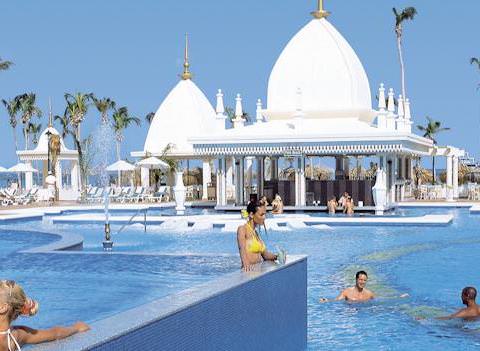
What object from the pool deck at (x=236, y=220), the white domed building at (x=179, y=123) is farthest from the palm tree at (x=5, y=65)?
the white domed building at (x=179, y=123)

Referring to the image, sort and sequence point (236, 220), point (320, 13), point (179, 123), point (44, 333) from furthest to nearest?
point (179, 123)
point (320, 13)
point (236, 220)
point (44, 333)

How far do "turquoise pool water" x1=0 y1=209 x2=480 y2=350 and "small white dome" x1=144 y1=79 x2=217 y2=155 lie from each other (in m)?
26.9

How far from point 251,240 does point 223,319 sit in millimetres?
1543

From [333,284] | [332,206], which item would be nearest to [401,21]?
[332,206]

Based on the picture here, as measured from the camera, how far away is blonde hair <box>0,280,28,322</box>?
388 centimetres

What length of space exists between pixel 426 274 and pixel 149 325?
30.1ft

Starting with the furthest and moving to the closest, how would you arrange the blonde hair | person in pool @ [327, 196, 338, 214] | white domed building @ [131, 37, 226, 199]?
white domed building @ [131, 37, 226, 199]
person in pool @ [327, 196, 338, 214]
the blonde hair

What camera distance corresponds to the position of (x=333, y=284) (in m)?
12.4

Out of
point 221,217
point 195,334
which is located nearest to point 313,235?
point 221,217

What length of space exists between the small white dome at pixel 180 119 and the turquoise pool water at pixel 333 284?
2692 centimetres

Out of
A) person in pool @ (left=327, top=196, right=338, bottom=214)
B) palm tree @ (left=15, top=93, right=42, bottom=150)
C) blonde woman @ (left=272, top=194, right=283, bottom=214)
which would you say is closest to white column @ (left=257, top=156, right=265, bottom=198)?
person in pool @ (left=327, top=196, right=338, bottom=214)

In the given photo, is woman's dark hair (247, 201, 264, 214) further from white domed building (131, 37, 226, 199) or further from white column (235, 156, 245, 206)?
white domed building (131, 37, 226, 199)

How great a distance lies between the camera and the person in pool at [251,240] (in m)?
7.66

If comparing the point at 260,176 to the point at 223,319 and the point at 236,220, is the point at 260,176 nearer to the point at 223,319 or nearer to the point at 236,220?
the point at 236,220
